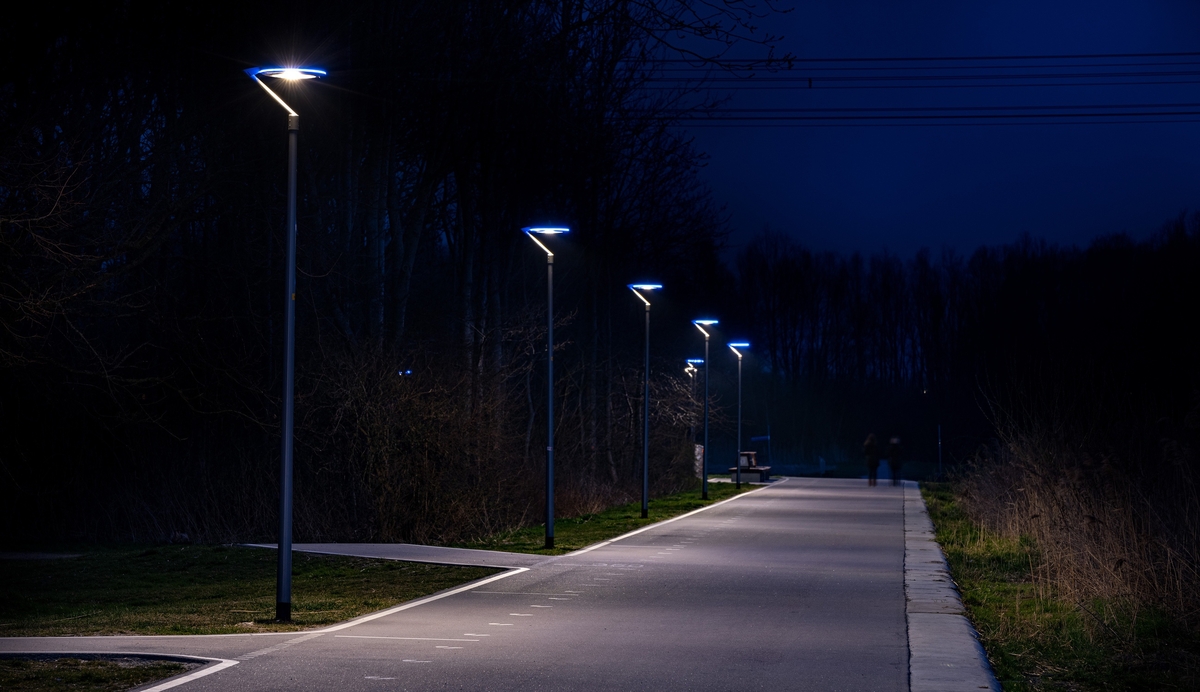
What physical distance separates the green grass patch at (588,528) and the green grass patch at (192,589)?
3541 millimetres

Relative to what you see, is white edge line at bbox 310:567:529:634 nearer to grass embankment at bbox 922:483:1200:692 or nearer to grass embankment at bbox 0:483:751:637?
grass embankment at bbox 0:483:751:637

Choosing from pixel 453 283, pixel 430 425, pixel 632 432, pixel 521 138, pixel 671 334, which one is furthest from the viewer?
pixel 671 334

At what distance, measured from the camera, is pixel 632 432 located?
46.8m

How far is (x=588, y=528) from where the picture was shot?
27.7 meters

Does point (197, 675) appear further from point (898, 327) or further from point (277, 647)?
point (898, 327)

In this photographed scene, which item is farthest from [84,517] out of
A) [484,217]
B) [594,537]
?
[484,217]

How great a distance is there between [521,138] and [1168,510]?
82.3 ft

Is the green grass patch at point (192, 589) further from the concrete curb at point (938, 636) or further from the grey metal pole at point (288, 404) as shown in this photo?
the concrete curb at point (938, 636)

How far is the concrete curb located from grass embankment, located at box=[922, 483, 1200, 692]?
178 millimetres

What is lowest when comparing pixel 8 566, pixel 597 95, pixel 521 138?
pixel 8 566

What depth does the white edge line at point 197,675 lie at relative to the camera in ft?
29.9

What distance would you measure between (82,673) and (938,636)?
24.2 feet

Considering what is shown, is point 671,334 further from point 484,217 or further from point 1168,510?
point 1168,510

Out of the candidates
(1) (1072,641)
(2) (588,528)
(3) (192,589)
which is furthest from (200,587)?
(2) (588,528)
